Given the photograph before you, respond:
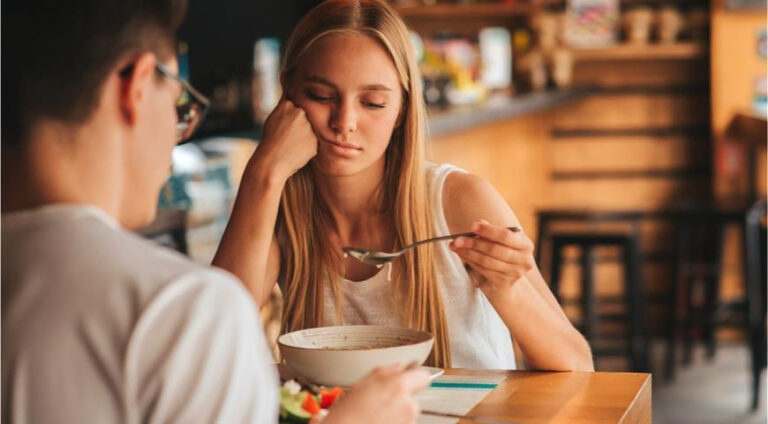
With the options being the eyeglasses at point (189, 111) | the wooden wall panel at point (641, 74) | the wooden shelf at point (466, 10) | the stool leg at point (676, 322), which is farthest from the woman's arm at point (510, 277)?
the wooden wall panel at point (641, 74)

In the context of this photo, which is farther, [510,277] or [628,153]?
[628,153]

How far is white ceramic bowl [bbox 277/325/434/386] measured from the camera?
161 cm

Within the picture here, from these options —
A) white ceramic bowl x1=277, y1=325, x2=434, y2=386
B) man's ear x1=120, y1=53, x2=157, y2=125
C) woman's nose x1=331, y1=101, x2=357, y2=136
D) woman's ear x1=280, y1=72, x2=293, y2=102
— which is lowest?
white ceramic bowl x1=277, y1=325, x2=434, y2=386

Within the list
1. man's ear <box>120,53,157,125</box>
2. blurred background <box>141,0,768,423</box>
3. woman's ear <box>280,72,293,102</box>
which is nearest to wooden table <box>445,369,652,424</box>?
woman's ear <box>280,72,293,102</box>

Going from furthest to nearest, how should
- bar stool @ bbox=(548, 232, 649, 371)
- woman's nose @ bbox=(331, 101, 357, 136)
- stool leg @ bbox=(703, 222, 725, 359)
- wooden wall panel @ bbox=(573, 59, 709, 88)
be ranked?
wooden wall panel @ bbox=(573, 59, 709, 88), stool leg @ bbox=(703, 222, 725, 359), bar stool @ bbox=(548, 232, 649, 371), woman's nose @ bbox=(331, 101, 357, 136)

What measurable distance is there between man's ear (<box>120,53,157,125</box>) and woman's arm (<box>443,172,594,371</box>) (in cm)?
79

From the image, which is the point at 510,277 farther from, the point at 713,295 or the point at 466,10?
the point at 466,10

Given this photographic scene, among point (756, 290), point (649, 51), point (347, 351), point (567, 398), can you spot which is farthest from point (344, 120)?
point (649, 51)

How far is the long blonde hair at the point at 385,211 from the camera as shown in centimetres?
202

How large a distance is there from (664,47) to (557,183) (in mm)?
1123

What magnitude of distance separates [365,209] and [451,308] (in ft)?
0.80

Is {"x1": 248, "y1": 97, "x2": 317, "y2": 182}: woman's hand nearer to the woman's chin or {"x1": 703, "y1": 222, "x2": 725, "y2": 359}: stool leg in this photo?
the woman's chin

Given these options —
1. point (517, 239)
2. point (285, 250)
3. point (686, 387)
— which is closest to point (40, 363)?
point (517, 239)

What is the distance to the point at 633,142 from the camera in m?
7.66
